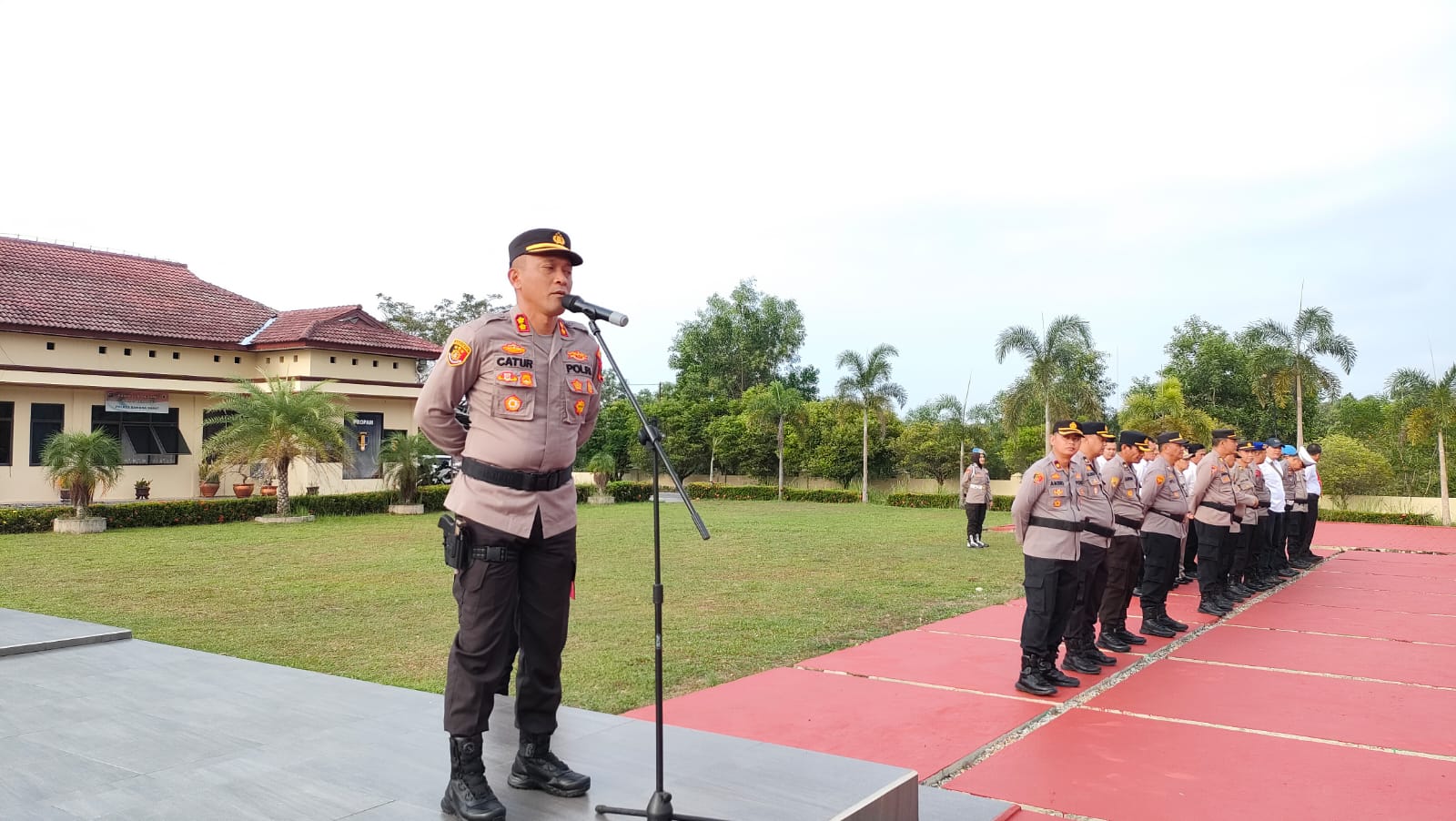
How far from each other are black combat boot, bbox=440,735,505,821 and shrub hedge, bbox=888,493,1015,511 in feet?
83.0

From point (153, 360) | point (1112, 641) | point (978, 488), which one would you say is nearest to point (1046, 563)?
point (1112, 641)

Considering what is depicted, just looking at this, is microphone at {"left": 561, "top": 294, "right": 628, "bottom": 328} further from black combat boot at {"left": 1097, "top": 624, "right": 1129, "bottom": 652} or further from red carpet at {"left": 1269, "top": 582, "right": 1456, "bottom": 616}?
red carpet at {"left": 1269, "top": 582, "right": 1456, "bottom": 616}

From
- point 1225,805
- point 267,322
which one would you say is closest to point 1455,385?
point 1225,805

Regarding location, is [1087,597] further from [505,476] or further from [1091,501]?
[505,476]

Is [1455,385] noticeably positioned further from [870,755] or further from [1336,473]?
[870,755]

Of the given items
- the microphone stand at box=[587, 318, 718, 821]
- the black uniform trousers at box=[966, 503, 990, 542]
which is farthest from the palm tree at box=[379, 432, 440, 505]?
the microphone stand at box=[587, 318, 718, 821]

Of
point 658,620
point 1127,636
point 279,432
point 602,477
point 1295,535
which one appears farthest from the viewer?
point 602,477

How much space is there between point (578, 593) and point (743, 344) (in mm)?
37784

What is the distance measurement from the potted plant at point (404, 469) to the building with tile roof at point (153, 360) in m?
1.32

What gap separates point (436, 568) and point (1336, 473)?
74.1 ft

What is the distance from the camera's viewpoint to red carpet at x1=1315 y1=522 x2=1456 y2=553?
1645 centimetres

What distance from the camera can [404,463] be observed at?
21.9m

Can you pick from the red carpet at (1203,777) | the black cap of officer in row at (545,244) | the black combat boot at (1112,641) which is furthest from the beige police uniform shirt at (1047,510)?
the black cap of officer in row at (545,244)

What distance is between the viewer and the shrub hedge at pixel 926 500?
27.9m
